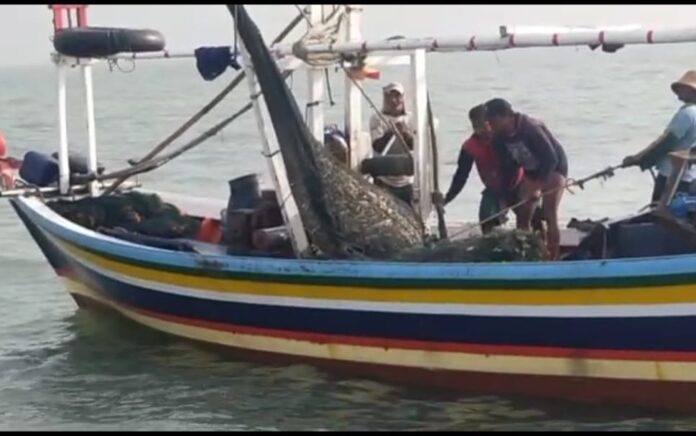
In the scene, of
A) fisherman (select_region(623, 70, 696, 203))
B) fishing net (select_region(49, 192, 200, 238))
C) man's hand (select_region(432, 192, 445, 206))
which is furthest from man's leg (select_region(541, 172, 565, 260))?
fishing net (select_region(49, 192, 200, 238))

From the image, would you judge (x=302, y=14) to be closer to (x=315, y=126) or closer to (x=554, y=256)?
(x=315, y=126)

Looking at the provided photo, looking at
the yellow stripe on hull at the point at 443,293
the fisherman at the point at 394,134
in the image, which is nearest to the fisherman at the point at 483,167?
the fisherman at the point at 394,134

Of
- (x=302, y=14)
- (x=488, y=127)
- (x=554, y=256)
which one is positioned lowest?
(x=554, y=256)

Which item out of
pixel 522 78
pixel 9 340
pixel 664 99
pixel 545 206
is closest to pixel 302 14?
pixel 545 206

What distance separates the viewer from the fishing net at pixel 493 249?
27.7 ft

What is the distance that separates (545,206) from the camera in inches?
362

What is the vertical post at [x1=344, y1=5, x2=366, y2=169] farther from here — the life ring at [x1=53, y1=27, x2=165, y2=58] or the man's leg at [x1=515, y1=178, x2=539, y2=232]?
the life ring at [x1=53, y1=27, x2=165, y2=58]

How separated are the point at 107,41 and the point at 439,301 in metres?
4.20

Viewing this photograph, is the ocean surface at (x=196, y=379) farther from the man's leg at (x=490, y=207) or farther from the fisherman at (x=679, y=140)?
the man's leg at (x=490, y=207)

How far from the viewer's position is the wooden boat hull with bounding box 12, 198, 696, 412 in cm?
782

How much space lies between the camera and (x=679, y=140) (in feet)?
28.5

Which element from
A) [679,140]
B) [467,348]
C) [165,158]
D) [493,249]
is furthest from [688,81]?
[165,158]

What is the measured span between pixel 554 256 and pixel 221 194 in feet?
39.1

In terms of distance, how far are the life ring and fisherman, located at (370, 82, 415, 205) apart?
198 cm
